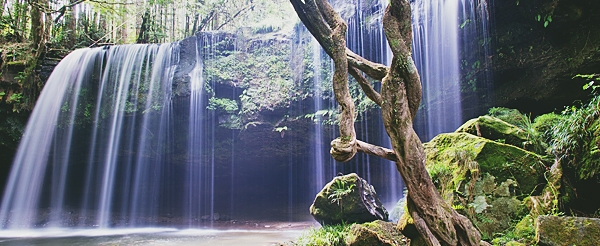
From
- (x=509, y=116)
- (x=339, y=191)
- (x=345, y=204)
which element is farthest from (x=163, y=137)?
(x=509, y=116)

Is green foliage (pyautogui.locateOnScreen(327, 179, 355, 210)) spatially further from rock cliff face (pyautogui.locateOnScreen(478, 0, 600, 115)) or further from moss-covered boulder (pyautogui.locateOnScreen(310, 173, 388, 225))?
rock cliff face (pyautogui.locateOnScreen(478, 0, 600, 115))

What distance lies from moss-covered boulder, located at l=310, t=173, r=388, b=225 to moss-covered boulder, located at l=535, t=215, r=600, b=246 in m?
3.73

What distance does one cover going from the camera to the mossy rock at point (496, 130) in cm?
512

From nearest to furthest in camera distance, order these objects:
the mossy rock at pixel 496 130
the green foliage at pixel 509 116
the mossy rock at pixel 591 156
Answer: the mossy rock at pixel 591 156
the mossy rock at pixel 496 130
the green foliage at pixel 509 116

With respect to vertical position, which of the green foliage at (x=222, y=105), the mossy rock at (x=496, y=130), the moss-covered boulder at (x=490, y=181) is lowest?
the moss-covered boulder at (x=490, y=181)

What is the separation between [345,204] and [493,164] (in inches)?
117

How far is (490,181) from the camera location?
4.25m

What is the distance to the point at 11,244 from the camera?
8.11 meters

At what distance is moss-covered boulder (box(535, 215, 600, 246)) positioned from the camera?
114 inches

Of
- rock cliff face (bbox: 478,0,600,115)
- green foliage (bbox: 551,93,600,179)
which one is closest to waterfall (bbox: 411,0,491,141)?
rock cliff face (bbox: 478,0,600,115)

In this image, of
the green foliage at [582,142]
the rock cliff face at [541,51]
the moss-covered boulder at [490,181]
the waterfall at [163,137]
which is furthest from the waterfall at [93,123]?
the green foliage at [582,142]

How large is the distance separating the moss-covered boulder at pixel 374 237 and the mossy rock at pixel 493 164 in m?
1.06

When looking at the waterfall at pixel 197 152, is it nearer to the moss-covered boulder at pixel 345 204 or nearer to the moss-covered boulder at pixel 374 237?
the moss-covered boulder at pixel 345 204

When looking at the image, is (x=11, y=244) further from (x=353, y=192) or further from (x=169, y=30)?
(x=169, y=30)
